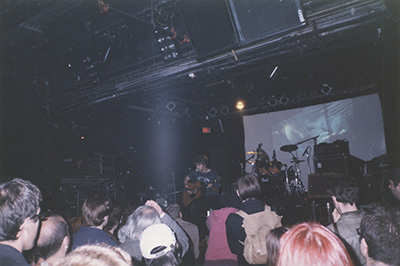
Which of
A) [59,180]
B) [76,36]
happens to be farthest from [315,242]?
[59,180]

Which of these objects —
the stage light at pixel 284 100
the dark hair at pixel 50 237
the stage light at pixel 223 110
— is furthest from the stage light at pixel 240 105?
the dark hair at pixel 50 237

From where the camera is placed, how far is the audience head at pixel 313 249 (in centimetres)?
113

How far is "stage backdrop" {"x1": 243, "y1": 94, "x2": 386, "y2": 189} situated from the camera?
9133mm

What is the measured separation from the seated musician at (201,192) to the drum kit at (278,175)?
5.99 feet

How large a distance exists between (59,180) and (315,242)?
7.72 meters

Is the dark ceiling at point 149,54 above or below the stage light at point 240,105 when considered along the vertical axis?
above

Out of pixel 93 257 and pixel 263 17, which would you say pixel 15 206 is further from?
pixel 263 17

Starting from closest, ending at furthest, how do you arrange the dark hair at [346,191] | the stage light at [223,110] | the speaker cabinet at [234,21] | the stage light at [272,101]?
the dark hair at [346,191] < the speaker cabinet at [234,21] < the stage light at [272,101] < the stage light at [223,110]

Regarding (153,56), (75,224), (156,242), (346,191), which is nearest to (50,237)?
(156,242)

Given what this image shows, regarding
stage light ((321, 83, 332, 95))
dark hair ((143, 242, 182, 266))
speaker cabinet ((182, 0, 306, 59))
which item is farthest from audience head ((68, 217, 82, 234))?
stage light ((321, 83, 332, 95))

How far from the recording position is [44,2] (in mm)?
5078

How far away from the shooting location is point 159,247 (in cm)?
182

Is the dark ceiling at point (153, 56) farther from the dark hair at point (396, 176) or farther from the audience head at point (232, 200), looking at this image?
Answer: the audience head at point (232, 200)

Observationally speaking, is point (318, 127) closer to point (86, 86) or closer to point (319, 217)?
point (319, 217)
